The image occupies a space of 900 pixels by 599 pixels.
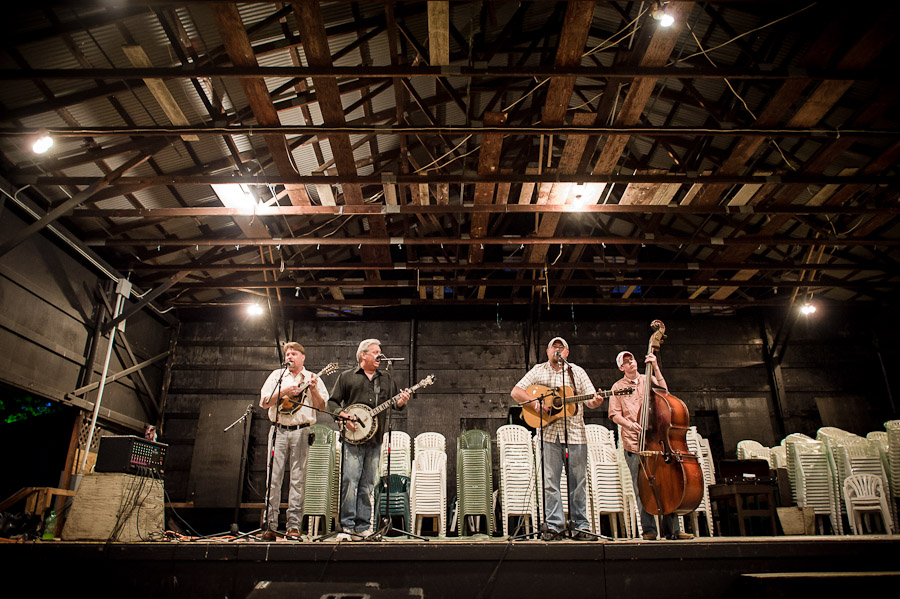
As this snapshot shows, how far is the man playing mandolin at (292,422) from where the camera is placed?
5.27 metres

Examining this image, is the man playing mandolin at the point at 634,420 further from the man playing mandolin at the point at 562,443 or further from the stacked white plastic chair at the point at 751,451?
the stacked white plastic chair at the point at 751,451

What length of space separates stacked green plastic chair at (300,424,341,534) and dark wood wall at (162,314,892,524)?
266cm

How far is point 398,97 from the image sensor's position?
666 cm

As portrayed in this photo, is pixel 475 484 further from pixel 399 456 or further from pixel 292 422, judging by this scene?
pixel 292 422

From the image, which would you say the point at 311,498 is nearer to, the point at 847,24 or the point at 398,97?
the point at 398,97

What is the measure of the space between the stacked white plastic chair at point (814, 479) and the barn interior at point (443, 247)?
2.6 inches

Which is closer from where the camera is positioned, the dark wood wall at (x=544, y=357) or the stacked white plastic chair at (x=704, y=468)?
the stacked white plastic chair at (x=704, y=468)

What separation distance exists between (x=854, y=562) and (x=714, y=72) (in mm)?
4452

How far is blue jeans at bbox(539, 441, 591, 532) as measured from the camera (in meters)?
5.04

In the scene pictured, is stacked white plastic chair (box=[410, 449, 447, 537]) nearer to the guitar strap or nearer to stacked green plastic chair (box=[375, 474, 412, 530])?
stacked green plastic chair (box=[375, 474, 412, 530])

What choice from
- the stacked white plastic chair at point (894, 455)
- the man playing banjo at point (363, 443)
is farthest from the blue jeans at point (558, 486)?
the stacked white plastic chair at point (894, 455)

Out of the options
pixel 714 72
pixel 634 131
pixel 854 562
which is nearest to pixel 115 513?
Result: pixel 854 562

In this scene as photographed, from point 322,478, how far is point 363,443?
9.59ft

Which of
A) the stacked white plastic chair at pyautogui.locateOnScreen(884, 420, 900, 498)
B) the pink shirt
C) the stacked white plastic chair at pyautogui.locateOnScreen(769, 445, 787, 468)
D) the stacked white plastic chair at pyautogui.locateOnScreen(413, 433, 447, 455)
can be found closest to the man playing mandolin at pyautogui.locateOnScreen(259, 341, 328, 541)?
the pink shirt
